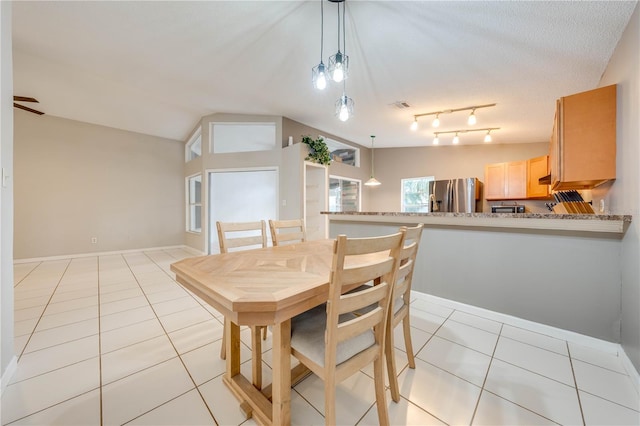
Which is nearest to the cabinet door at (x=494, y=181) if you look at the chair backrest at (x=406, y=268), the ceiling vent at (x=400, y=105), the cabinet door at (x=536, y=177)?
the cabinet door at (x=536, y=177)

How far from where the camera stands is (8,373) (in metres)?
1.44

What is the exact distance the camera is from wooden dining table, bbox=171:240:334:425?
91cm

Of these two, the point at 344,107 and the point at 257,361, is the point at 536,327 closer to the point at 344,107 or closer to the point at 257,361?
the point at 257,361

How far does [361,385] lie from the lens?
1451mm

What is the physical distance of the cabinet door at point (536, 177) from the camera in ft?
13.7

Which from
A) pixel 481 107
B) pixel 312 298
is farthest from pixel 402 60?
pixel 312 298

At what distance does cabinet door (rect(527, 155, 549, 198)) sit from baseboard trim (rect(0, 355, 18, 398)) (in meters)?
6.61

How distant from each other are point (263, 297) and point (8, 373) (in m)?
1.89

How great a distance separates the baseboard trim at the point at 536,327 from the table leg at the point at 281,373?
2094mm

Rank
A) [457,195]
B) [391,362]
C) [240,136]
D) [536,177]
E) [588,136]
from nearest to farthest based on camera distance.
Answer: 1. [391,362]
2. [588,136]
3. [536,177]
4. [457,195]
5. [240,136]

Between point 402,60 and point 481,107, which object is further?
point 481,107

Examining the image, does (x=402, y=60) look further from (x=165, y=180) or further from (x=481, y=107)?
(x=165, y=180)

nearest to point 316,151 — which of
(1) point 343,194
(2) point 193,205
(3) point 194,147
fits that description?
(1) point 343,194

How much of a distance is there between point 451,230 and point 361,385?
180cm
